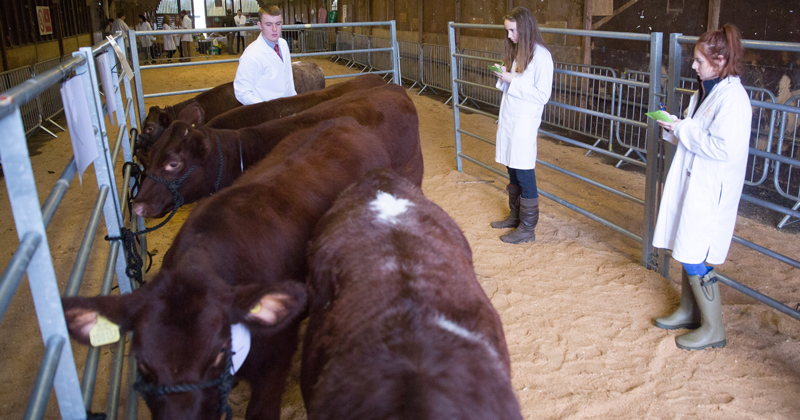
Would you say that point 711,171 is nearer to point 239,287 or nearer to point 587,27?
point 239,287

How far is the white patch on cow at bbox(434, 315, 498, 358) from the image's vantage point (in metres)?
1.65

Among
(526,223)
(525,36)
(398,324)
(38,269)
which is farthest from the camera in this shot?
(526,223)

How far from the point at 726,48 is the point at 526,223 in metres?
2.29

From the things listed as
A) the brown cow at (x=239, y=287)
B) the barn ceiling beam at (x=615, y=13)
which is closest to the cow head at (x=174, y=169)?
the brown cow at (x=239, y=287)

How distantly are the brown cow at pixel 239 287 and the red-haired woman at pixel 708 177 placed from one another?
1.80m

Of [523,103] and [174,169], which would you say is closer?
[174,169]

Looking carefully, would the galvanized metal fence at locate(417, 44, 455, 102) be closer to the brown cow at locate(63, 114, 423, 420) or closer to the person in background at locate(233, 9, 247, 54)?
the brown cow at locate(63, 114, 423, 420)

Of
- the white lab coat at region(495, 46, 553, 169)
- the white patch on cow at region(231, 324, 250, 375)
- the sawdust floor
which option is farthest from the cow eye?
the white lab coat at region(495, 46, 553, 169)

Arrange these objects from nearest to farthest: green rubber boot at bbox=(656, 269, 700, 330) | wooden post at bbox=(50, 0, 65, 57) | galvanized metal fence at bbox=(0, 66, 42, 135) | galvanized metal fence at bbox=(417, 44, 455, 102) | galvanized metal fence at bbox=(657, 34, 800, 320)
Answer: galvanized metal fence at bbox=(657, 34, 800, 320) < green rubber boot at bbox=(656, 269, 700, 330) < galvanized metal fence at bbox=(0, 66, 42, 135) < galvanized metal fence at bbox=(417, 44, 455, 102) < wooden post at bbox=(50, 0, 65, 57)

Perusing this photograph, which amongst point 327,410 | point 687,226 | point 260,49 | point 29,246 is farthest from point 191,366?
point 260,49

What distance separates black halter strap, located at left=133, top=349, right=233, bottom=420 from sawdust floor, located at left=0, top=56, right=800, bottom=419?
3.43ft

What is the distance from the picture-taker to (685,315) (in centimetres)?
352

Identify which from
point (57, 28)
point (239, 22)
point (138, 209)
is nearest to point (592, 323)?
point (138, 209)

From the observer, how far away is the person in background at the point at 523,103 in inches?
174
